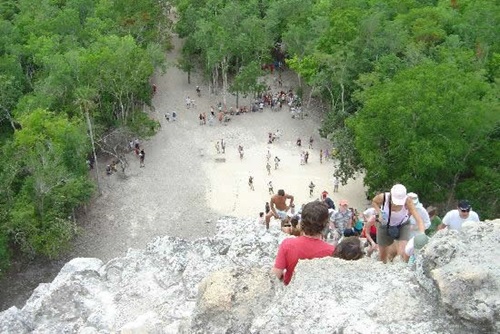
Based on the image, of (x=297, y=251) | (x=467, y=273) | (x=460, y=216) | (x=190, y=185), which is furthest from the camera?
(x=190, y=185)

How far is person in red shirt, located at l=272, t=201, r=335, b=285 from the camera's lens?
9.99m

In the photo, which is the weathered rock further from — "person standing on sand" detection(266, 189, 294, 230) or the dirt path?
the dirt path

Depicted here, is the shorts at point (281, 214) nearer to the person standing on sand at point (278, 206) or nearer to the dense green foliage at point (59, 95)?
the person standing on sand at point (278, 206)

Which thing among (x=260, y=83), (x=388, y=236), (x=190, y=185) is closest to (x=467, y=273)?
(x=388, y=236)

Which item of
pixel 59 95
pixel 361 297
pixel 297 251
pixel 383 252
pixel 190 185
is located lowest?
pixel 190 185

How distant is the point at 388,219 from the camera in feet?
41.1

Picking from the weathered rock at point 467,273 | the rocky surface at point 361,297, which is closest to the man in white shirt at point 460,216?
the rocky surface at point 361,297

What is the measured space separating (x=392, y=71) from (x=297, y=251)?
30.1m

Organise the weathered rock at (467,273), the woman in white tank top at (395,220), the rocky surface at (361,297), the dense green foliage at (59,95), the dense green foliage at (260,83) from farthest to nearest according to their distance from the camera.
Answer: the dense green foliage at (59,95) → the dense green foliage at (260,83) → the woman in white tank top at (395,220) → the rocky surface at (361,297) → the weathered rock at (467,273)

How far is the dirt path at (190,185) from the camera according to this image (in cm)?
3309

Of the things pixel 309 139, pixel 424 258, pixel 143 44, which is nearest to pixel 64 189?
pixel 309 139

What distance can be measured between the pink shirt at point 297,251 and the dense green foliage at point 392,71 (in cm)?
1864

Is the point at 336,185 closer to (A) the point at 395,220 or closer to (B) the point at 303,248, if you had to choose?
(A) the point at 395,220

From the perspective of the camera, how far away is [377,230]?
1298cm
